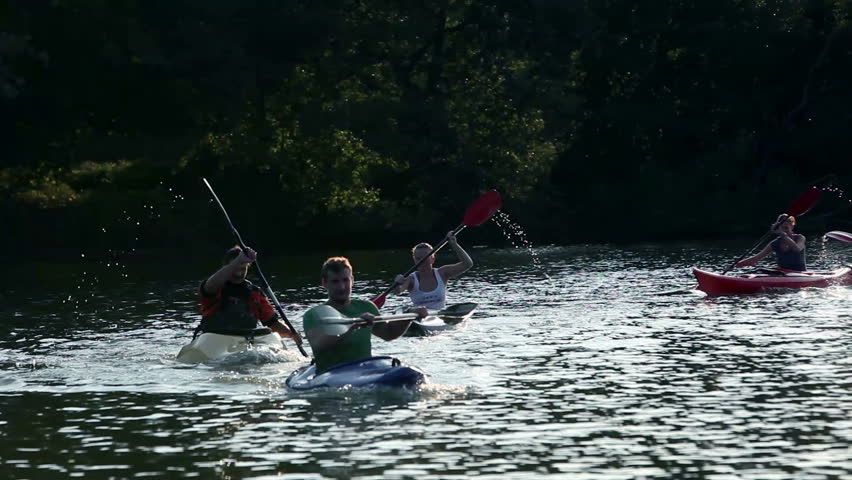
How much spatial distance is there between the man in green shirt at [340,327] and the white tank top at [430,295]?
25.6ft

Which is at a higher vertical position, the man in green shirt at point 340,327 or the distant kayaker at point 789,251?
the man in green shirt at point 340,327

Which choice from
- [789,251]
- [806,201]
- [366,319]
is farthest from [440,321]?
[806,201]

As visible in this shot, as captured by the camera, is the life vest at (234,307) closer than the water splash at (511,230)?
Yes

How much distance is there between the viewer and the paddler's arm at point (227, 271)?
675 inches

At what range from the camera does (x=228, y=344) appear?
1788 centimetres

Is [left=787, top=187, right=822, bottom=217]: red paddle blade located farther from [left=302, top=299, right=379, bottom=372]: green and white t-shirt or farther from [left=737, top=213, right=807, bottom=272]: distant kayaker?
[left=302, top=299, right=379, bottom=372]: green and white t-shirt

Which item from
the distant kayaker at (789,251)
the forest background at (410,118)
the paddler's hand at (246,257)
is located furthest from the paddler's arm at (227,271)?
the forest background at (410,118)

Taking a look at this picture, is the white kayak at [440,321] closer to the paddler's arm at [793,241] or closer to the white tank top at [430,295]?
the white tank top at [430,295]

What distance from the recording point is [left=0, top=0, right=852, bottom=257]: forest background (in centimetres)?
4888

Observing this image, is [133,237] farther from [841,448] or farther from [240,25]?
[841,448]

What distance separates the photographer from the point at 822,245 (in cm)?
4244

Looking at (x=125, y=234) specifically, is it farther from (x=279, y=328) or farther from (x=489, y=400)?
(x=489, y=400)

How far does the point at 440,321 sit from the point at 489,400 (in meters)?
6.94

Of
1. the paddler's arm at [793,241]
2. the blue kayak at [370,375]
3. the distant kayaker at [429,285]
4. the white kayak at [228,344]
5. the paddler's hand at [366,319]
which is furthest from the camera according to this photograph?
the paddler's arm at [793,241]
